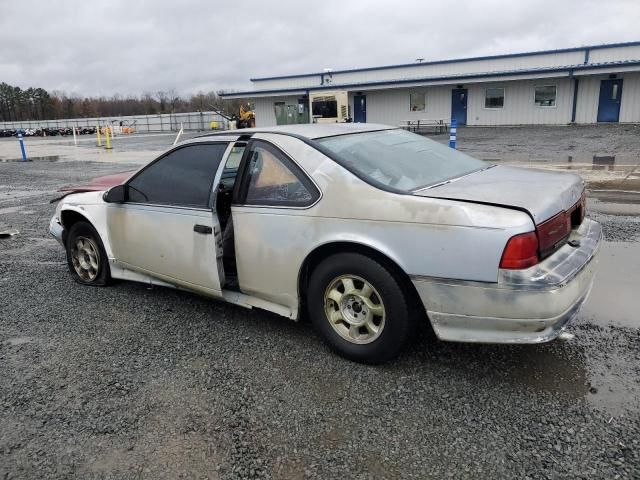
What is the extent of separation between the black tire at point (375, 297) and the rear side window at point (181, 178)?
1.19 metres

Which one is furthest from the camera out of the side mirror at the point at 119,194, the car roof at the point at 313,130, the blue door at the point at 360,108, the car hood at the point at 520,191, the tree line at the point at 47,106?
the tree line at the point at 47,106

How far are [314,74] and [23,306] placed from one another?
36.8 m

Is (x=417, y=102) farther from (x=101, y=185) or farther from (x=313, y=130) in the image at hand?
(x=313, y=130)

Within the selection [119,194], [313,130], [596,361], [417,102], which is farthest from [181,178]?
[417,102]

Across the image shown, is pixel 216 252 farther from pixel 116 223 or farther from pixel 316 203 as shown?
pixel 116 223

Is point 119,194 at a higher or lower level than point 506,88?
lower

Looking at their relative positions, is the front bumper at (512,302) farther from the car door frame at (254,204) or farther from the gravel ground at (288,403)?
the car door frame at (254,204)

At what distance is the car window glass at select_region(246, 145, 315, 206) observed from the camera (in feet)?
11.7

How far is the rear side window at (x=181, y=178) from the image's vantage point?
162 inches

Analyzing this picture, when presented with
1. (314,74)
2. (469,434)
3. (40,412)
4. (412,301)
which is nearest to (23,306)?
(40,412)

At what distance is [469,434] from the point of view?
2740mm

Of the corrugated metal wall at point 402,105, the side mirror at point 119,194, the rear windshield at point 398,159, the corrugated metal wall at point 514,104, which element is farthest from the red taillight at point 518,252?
the corrugated metal wall at point 402,105

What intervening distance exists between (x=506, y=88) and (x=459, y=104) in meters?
3.03

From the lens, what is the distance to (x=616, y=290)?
471 centimetres
